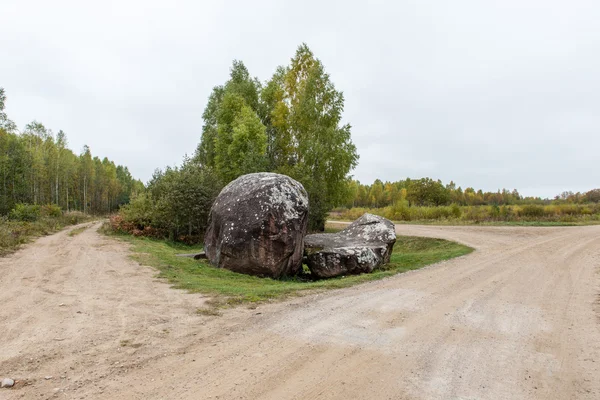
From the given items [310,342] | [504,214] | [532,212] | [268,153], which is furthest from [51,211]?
[532,212]

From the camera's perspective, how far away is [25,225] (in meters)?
22.2

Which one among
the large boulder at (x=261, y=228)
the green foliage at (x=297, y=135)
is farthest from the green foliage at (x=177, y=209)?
the large boulder at (x=261, y=228)

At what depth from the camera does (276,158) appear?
2844cm

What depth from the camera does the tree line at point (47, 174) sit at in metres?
37.7

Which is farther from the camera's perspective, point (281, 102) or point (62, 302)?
point (281, 102)

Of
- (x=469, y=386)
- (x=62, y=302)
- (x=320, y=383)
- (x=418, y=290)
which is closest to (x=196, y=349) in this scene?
(x=320, y=383)

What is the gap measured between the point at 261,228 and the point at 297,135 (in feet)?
56.4

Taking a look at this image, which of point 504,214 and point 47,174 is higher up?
point 47,174

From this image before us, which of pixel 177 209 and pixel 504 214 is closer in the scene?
pixel 177 209

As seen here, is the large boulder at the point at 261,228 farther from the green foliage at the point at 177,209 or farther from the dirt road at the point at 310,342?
the green foliage at the point at 177,209

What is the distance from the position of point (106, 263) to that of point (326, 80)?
65.2 feet

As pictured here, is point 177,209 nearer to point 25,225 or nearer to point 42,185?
point 25,225

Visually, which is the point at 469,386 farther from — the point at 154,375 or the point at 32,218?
the point at 32,218

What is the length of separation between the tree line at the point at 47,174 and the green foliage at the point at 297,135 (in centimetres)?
1062
